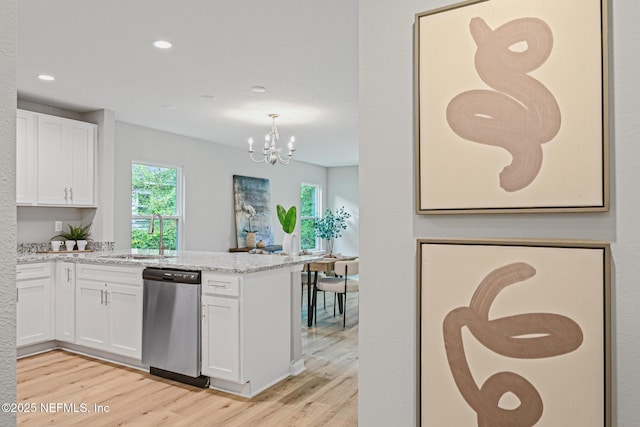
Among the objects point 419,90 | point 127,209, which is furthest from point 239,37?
point 127,209

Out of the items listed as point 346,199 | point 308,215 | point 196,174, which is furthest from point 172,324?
point 346,199

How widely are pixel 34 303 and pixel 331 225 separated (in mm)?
6396

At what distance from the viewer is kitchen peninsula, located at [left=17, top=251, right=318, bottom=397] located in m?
3.05

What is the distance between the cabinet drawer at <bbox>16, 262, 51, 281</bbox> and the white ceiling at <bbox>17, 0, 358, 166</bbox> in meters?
1.71

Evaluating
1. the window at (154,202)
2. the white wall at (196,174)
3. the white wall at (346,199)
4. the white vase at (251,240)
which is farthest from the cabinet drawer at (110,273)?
the white wall at (346,199)

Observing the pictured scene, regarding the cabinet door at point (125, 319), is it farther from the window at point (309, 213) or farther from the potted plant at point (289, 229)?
the window at point (309, 213)

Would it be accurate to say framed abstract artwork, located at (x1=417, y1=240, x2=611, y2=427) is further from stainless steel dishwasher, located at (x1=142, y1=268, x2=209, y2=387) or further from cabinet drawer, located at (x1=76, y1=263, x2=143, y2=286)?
cabinet drawer, located at (x1=76, y1=263, x2=143, y2=286)

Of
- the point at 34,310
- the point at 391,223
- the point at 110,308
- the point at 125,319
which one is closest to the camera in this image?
the point at 391,223

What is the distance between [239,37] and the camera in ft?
9.62

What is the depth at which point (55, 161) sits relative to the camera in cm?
461

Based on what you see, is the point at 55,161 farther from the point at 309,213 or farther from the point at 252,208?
the point at 309,213

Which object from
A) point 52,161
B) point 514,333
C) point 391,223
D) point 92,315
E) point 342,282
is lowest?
point 92,315

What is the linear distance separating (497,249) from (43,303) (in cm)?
435

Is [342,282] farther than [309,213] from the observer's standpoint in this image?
No
